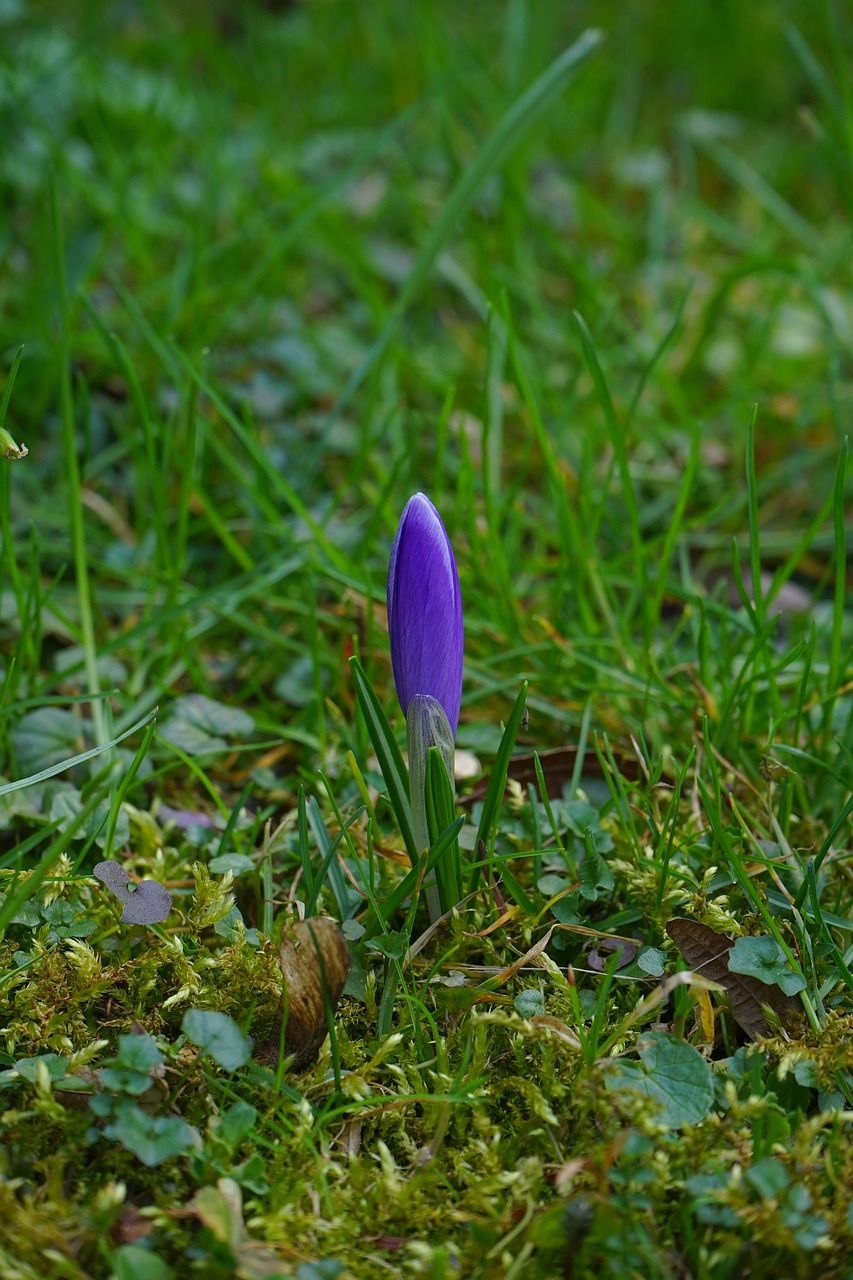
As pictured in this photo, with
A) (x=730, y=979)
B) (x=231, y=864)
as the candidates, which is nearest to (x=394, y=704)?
(x=231, y=864)

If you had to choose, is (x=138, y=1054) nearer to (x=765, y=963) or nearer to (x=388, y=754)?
(x=388, y=754)

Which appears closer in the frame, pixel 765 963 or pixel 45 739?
pixel 765 963

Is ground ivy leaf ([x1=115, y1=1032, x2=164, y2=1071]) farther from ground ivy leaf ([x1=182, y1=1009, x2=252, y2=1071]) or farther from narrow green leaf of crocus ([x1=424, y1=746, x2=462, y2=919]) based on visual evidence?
narrow green leaf of crocus ([x1=424, y1=746, x2=462, y2=919])

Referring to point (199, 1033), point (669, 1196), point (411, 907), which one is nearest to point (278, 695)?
point (411, 907)

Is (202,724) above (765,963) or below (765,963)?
above

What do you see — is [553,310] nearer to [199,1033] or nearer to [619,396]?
[619,396]

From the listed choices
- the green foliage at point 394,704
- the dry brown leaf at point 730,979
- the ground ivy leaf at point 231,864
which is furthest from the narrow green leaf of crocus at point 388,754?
the dry brown leaf at point 730,979
